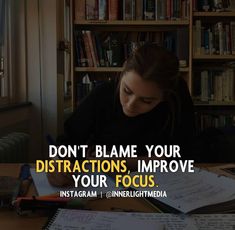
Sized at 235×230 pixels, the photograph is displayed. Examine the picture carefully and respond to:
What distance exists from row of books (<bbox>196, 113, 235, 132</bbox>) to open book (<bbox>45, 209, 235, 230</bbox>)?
6.81 ft

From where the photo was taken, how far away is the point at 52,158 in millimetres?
1065

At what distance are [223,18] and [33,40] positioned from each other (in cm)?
140

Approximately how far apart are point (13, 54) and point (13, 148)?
85 centimetres

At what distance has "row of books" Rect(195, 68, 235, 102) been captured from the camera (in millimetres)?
2691

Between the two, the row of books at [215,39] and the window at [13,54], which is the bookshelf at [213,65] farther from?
the window at [13,54]

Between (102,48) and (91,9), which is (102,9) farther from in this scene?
(102,48)

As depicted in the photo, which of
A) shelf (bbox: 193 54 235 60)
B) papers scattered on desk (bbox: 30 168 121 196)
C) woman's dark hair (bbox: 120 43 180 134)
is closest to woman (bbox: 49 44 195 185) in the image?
woman's dark hair (bbox: 120 43 180 134)

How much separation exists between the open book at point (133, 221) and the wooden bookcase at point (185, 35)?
1920 millimetres

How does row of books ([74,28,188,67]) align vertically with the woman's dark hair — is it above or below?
above

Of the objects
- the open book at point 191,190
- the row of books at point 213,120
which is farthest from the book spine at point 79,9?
the open book at point 191,190

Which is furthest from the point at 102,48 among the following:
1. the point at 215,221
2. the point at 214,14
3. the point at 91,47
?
the point at 215,221

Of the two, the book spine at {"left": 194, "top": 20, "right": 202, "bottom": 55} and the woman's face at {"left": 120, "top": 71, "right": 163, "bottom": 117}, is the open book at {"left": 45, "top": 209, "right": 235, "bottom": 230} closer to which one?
the woman's face at {"left": 120, "top": 71, "right": 163, "bottom": 117}

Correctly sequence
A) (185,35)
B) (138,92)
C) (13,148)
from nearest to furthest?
1. (138,92)
2. (13,148)
3. (185,35)

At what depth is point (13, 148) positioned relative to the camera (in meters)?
2.02
